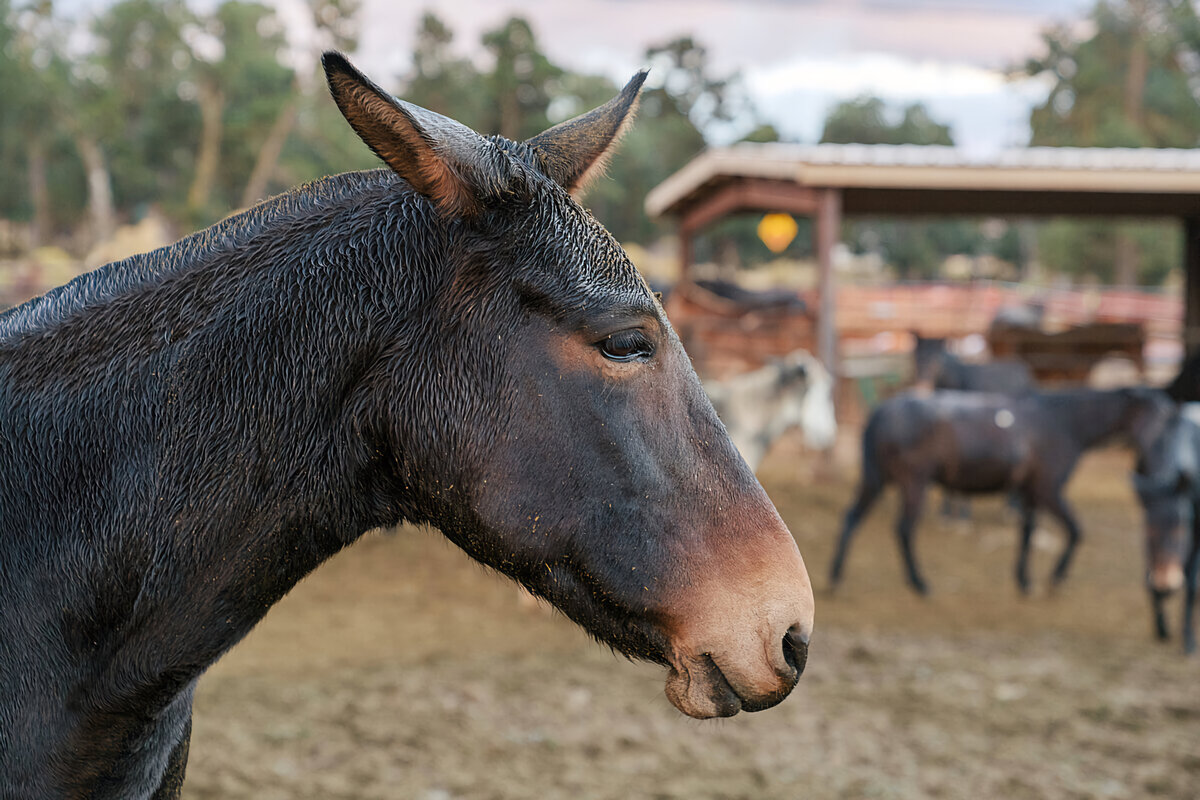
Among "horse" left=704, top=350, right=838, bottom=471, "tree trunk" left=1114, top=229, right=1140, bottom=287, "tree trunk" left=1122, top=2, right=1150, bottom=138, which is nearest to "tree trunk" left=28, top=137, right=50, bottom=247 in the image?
"horse" left=704, top=350, right=838, bottom=471

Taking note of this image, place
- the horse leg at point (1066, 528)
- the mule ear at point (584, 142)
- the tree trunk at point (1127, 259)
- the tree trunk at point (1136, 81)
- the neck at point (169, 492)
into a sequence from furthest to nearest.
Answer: the tree trunk at point (1136, 81) < the tree trunk at point (1127, 259) < the horse leg at point (1066, 528) < the mule ear at point (584, 142) < the neck at point (169, 492)

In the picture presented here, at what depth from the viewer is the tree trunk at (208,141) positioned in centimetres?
2714

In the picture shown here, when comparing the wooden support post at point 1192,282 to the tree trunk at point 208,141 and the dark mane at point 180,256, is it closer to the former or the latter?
the dark mane at point 180,256

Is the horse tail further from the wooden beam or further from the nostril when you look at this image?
the nostril

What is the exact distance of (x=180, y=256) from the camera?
55.6 inches

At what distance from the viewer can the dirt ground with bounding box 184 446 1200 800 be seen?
407 cm

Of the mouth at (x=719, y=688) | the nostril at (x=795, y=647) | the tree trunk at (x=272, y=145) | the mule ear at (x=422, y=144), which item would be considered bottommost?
the mouth at (x=719, y=688)

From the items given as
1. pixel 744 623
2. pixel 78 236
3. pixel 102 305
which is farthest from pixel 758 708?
pixel 78 236

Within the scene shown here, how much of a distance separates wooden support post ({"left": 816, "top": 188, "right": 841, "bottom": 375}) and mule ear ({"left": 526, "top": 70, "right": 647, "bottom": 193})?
9.16 m

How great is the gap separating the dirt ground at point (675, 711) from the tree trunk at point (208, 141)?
2374cm

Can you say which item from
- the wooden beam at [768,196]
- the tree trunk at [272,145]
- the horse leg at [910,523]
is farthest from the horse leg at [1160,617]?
the tree trunk at [272,145]

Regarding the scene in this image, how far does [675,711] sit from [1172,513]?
4.07 m

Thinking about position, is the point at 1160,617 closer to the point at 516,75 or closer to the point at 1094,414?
the point at 1094,414

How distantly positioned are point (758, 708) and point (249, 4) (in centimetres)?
3908
